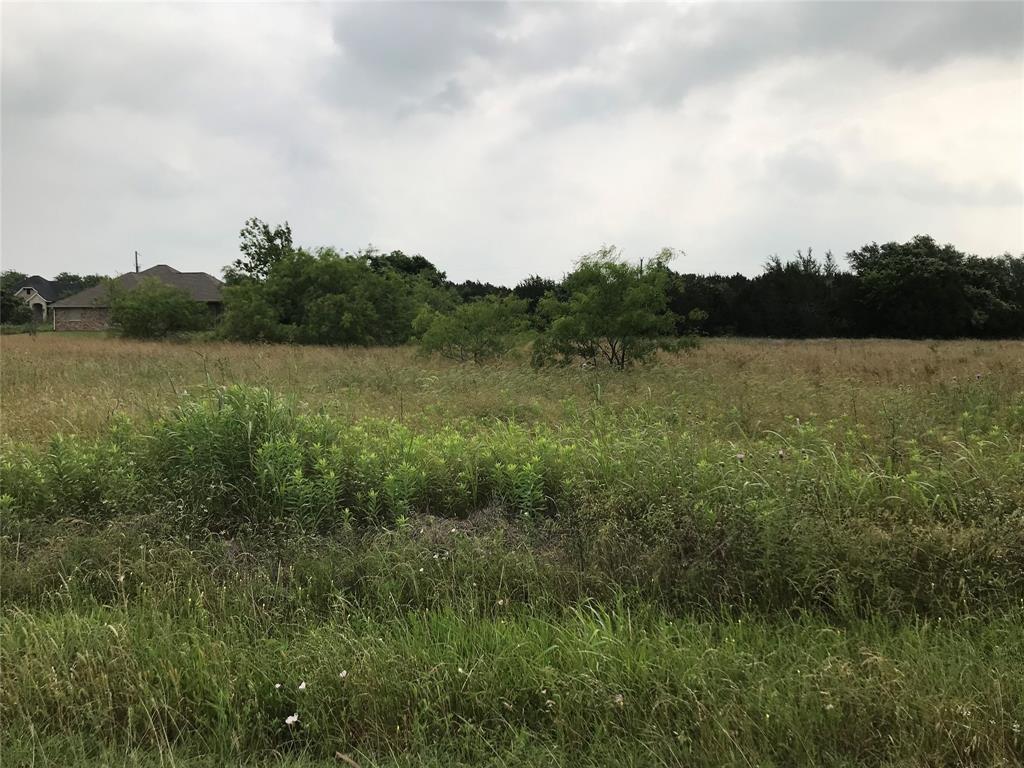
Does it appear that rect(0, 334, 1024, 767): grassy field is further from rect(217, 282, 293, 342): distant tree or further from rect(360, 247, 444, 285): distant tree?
rect(360, 247, 444, 285): distant tree

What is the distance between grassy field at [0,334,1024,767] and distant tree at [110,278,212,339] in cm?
3121

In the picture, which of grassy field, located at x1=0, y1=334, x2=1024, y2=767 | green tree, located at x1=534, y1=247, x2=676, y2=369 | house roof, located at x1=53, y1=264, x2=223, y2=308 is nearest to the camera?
grassy field, located at x1=0, y1=334, x2=1024, y2=767

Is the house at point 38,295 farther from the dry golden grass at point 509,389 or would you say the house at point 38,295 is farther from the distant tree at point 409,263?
the dry golden grass at point 509,389

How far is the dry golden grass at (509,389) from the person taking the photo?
7.17 m

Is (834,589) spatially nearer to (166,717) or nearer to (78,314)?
(166,717)

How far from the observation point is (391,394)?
9844 millimetres

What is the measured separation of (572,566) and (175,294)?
120 feet

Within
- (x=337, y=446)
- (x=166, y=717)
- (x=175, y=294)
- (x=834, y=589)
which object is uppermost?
(x=175, y=294)

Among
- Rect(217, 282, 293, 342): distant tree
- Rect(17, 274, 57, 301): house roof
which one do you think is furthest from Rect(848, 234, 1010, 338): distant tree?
Rect(17, 274, 57, 301): house roof

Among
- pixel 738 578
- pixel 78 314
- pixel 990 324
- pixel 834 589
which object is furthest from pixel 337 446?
pixel 78 314

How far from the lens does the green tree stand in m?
14.1

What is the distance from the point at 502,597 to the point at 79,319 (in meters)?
62.2

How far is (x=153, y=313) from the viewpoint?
32625 mm

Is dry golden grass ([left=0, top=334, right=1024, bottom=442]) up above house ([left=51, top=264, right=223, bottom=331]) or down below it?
below
